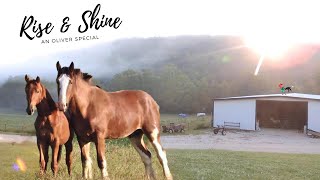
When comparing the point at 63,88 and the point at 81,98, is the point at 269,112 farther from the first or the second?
the point at 63,88

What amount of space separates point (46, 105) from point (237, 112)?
123 feet

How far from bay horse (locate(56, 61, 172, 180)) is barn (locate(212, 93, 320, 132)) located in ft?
116

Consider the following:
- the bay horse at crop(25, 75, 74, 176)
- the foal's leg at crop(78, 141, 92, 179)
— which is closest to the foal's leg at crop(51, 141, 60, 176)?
the bay horse at crop(25, 75, 74, 176)

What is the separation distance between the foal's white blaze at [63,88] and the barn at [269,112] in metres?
37.4

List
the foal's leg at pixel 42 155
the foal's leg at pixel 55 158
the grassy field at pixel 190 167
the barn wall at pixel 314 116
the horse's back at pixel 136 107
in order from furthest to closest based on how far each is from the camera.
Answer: the barn wall at pixel 314 116
the grassy field at pixel 190 167
the foal's leg at pixel 42 155
the foal's leg at pixel 55 158
the horse's back at pixel 136 107

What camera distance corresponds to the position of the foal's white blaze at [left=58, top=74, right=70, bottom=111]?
18.0 ft

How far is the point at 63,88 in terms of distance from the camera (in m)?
5.61

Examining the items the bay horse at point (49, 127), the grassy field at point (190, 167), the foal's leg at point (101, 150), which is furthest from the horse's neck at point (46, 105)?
the grassy field at point (190, 167)

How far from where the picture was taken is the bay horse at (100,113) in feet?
19.2

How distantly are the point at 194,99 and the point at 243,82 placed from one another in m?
16.9

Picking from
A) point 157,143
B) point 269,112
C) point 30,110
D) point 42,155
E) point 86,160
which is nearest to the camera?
point 30,110

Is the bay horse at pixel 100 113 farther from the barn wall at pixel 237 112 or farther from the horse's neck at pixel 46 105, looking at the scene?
the barn wall at pixel 237 112

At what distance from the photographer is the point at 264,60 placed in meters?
114

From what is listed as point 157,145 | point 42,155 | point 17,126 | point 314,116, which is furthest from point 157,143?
point 17,126
